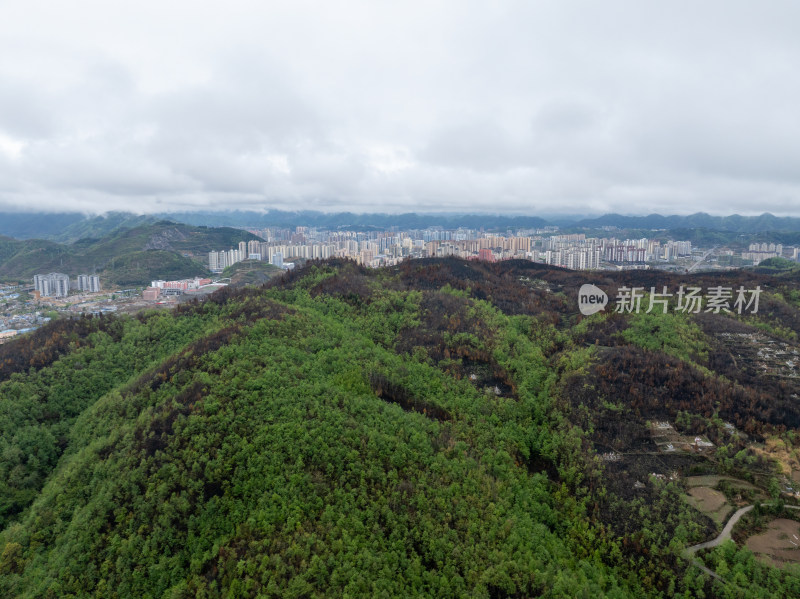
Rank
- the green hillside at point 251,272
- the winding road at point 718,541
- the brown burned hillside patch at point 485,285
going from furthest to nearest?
the green hillside at point 251,272
the brown burned hillside patch at point 485,285
the winding road at point 718,541

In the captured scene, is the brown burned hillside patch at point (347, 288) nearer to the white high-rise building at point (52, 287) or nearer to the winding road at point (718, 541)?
the winding road at point (718, 541)

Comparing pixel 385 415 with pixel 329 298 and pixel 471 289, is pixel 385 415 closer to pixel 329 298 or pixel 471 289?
pixel 329 298

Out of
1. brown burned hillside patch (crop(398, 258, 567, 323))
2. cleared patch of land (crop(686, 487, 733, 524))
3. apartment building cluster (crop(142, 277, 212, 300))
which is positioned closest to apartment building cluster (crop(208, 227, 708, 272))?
apartment building cluster (crop(142, 277, 212, 300))

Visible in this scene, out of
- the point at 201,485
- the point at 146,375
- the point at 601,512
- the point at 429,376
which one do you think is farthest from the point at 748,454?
the point at 146,375

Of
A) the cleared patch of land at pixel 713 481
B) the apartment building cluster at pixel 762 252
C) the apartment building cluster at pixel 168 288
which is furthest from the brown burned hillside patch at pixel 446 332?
the apartment building cluster at pixel 762 252

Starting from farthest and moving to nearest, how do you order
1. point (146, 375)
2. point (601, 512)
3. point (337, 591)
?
point (146, 375) → point (601, 512) → point (337, 591)

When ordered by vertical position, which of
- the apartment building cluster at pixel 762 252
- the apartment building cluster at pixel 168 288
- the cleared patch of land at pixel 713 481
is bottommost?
the cleared patch of land at pixel 713 481
